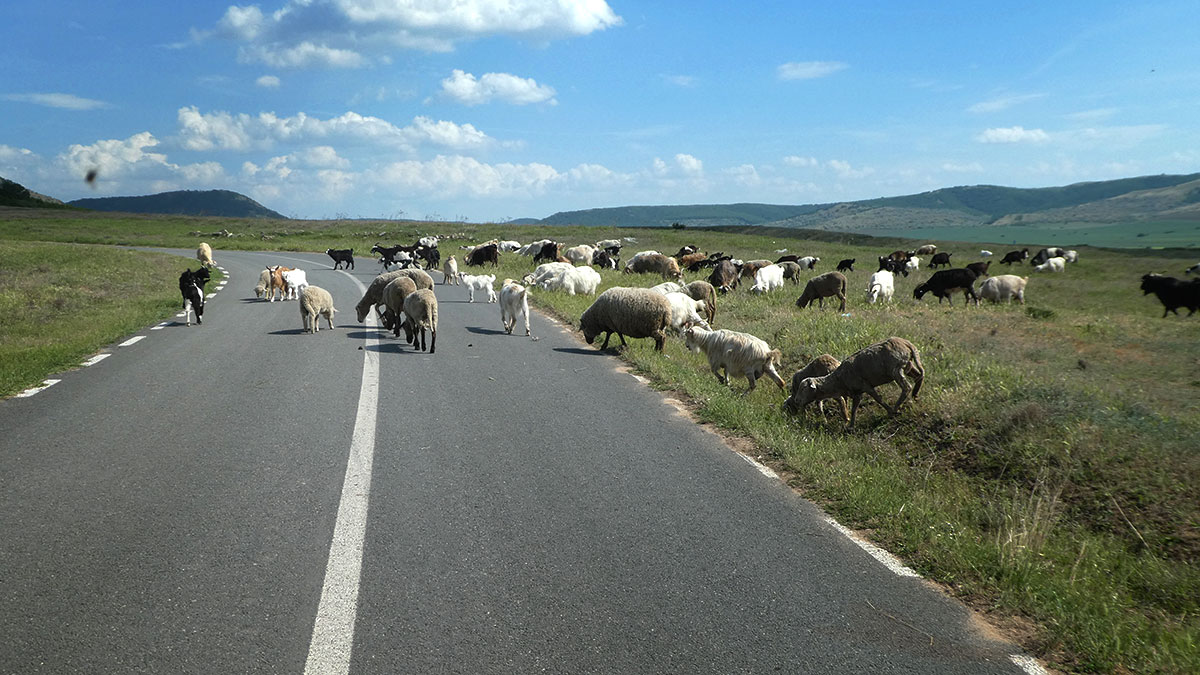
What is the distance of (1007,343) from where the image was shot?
14500 mm

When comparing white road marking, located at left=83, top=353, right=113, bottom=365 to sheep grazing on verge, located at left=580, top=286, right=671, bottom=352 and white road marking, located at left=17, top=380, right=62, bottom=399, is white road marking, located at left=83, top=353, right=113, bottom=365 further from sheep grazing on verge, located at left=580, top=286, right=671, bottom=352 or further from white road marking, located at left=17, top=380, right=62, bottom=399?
sheep grazing on verge, located at left=580, top=286, right=671, bottom=352

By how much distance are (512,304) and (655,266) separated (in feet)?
56.3

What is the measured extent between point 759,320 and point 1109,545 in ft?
37.5

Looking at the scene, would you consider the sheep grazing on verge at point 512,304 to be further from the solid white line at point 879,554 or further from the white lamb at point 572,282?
the solid white line at point 879,554

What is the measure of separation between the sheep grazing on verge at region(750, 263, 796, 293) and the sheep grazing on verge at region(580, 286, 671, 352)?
1191 cm

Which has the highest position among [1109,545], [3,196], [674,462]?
[3,196]

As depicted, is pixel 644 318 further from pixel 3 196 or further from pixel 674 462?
pixel 3 196

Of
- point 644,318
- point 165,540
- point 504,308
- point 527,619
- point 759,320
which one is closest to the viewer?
point 527,619

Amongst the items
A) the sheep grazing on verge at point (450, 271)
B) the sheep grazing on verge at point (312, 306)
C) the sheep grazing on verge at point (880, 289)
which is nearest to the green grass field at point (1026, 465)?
the sheep grazing on verge at point (312, 306)

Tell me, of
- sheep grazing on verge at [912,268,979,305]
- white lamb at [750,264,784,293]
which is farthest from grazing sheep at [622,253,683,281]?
sheep grazing on verge at [912,268,979,305]

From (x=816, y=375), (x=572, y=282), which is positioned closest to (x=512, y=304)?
(x=816, y=375)

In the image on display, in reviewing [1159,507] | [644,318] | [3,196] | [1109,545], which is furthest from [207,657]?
[3,196]

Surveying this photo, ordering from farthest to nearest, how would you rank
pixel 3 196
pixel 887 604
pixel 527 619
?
pixel 3 196 < pixel 887 604 < pixel 527 619

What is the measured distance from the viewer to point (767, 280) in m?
26.5
